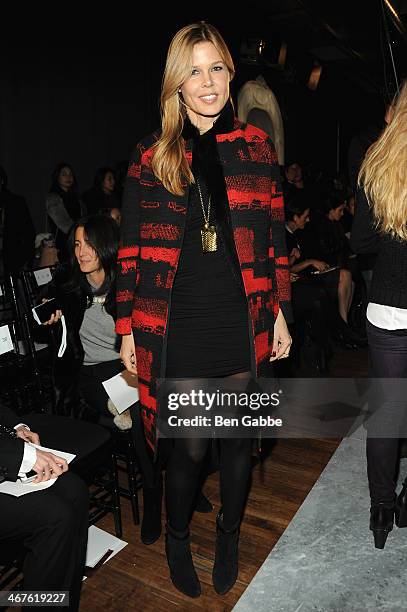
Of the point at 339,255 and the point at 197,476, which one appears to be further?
the point at 339,255

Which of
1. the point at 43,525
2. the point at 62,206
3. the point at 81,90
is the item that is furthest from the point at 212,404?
the point at 81,90

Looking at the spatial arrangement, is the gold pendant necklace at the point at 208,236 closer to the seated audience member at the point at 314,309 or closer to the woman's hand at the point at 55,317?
the woman's hand at the point at 55,317

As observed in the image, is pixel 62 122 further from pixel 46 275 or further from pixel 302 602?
pixel 302 602

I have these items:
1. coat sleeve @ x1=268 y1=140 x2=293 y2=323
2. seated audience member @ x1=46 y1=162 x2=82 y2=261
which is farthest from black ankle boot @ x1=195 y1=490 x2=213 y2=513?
seated audience member @ x1=46 y1=162 x2=82 y2=261

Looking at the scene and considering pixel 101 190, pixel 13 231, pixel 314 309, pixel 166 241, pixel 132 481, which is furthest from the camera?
pixel 101 190

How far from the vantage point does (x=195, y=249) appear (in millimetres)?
1613

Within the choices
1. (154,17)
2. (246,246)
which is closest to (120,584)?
(246,246)

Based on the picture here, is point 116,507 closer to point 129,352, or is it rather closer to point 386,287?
point 129,352

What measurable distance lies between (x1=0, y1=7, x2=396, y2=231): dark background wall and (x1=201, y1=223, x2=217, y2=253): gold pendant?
4178 millimetres

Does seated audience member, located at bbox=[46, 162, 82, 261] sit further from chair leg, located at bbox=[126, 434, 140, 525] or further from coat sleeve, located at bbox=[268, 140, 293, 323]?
coat sleeve, located at bbox=[268, 140, 293, 323]

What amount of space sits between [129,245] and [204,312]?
302 mm

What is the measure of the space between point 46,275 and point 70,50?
12.3ft

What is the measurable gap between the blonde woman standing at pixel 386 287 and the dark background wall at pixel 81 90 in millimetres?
4307

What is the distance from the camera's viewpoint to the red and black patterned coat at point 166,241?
161 cm
